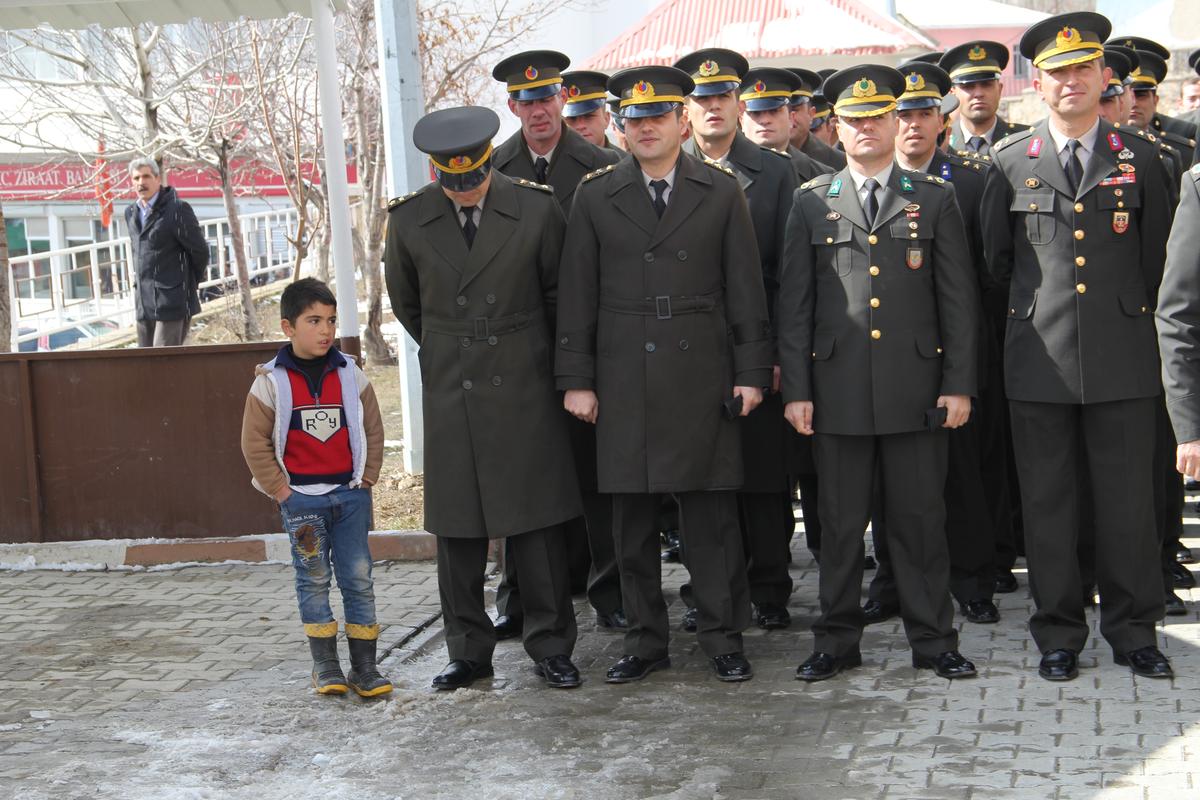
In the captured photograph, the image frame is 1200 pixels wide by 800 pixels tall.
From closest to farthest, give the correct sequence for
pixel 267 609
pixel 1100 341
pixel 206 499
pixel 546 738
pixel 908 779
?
pixel 908 779 → pixel 546 738 → pixel 1100 341 → pixel 267 609 → pixel 206 499

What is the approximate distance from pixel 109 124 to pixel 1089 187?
1355cm

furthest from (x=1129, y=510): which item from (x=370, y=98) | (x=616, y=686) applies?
(x=370, y=98)

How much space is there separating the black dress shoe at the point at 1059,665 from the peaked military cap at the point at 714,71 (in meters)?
2.54

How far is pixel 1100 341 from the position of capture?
18.0 feet

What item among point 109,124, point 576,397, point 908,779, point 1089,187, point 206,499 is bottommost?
point 908,779

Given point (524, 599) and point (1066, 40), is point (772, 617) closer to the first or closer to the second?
point (524, 599)

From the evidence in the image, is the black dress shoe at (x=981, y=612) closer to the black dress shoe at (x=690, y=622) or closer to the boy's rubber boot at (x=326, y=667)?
the black dress shoe at (x=690, y=622)

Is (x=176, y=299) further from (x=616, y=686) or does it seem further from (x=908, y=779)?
(x=908, y=779)

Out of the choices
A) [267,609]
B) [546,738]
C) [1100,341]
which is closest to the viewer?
[546,738]

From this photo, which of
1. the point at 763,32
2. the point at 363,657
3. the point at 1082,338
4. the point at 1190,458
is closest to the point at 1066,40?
the point at 1082,338

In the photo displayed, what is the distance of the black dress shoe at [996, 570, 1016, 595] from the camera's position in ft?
22.2

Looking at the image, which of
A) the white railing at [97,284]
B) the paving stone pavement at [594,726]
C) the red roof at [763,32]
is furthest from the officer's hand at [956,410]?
the red roof at [763,32]

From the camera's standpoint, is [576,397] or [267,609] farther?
[267,609]

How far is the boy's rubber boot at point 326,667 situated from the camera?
19.0 ft
